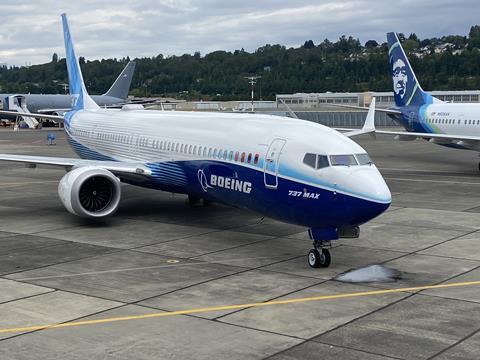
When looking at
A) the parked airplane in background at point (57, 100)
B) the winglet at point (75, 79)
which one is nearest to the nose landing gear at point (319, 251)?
the winglet at point (75, 79)

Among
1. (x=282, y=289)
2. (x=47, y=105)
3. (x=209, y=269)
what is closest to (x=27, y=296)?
(x=209, y=269)

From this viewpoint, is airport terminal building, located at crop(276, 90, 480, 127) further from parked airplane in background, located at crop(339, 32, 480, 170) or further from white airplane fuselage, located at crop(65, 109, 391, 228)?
white airplane fuselage, located at crop(65, 109, 391, 228)

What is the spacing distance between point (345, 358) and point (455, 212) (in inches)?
642

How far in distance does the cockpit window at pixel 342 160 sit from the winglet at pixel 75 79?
66.8 ft

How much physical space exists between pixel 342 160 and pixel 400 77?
33.4 m

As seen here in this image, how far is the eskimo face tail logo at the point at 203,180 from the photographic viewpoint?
21.5 m

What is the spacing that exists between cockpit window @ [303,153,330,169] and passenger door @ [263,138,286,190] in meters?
0.98

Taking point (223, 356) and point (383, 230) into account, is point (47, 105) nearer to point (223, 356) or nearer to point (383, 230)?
point (383, 230)

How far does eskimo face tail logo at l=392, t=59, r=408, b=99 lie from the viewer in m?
48.0

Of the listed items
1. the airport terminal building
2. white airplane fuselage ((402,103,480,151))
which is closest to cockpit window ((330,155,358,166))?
white airplane fuselage ((402,103,480,151))

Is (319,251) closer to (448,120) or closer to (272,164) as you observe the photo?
(272,164)

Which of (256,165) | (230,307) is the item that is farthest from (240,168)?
(230,307)

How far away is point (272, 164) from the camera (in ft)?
59.5

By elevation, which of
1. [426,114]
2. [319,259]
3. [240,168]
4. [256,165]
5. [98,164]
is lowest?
[319,259]
